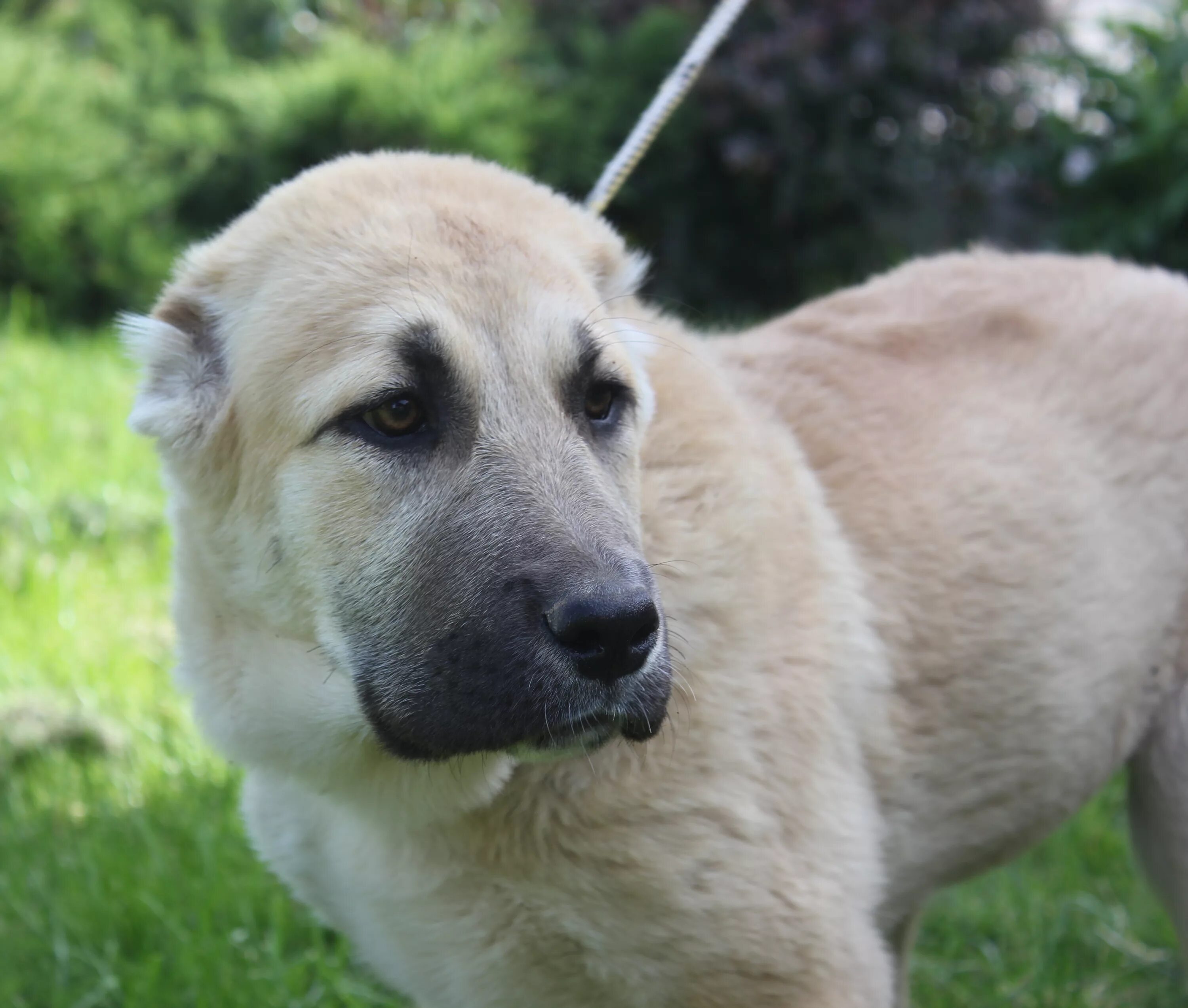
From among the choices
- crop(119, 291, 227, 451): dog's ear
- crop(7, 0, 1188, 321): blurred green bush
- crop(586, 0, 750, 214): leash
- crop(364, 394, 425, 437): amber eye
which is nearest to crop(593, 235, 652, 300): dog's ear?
crop(586, 0, 750, 214): leash

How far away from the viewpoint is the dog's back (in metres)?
3.21

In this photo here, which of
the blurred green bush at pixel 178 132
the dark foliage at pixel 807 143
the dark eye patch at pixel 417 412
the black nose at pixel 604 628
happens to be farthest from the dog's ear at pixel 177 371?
the dark foliage at pixel 807 143

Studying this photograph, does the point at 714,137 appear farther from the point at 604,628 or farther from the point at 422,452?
the point at 604,628

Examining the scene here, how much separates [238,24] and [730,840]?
12481 mm

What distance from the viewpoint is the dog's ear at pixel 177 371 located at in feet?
9.30

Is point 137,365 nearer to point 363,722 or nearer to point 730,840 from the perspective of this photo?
point 363,722

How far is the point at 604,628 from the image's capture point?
231 centimetres

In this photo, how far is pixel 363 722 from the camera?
8.82 ft

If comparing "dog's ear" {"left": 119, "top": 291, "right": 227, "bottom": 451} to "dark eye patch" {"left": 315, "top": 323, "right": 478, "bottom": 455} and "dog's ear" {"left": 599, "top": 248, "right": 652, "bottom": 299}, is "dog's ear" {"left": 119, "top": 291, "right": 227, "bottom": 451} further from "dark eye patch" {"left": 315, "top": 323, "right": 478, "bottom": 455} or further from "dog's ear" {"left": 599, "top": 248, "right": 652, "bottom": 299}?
"dog's ear" {"left": 599, "top": 248, "right": 652, "bottom": 299}

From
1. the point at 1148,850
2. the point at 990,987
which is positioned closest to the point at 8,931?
the point at 990,987

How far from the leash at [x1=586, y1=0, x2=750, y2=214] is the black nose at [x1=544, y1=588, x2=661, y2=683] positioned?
1.37 metres

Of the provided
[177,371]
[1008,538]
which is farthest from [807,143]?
[177,371]

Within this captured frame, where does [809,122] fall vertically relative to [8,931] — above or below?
above

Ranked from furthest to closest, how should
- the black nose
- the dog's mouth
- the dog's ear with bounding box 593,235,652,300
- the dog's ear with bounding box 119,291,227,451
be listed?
1. the dog's ear with bounding box 593,235,652,300
2. the dog's ear with bounding box 119,291,227,451
3. the dog's mouth
4. the black nose
